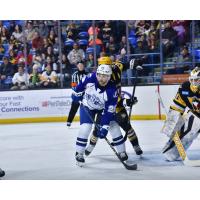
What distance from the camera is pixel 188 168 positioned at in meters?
3.04

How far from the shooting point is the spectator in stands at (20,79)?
3684 mm

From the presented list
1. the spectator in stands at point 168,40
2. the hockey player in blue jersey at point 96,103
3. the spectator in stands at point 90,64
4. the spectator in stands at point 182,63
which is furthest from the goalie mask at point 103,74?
the spectator in stands at point 168,40

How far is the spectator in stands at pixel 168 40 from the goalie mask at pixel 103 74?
2.48ft

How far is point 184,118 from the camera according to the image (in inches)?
126

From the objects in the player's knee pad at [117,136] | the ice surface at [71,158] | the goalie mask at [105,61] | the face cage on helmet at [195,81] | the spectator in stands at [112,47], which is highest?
the spectator in stands at [112,47]

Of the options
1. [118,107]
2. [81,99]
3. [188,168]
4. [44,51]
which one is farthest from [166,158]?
[44,51]

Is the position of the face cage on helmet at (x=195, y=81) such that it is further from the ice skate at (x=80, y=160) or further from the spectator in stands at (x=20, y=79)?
the spectator in stands at (x=20, y=79)

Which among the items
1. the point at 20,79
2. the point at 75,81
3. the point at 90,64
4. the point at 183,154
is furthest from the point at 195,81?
the point at 20,79

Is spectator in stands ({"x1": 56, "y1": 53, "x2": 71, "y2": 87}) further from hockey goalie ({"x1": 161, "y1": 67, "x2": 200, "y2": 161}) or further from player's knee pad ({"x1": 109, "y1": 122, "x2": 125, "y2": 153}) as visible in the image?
hockey goalie ({"x1": 161, "y1": 67, "x2": 200, "y2": 161})

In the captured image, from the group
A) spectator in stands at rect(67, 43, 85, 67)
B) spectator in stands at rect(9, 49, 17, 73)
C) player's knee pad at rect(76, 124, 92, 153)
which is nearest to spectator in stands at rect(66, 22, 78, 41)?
spectator in stands at rect(67, 43, 85, 67)

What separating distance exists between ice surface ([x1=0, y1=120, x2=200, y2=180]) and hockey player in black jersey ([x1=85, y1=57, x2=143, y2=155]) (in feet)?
0.15

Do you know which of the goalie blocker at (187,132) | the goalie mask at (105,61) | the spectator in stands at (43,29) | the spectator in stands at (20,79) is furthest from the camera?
the spectator in stands at (20,79)

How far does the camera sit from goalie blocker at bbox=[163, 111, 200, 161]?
318 cm
